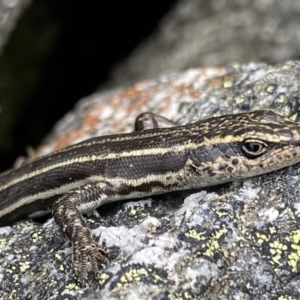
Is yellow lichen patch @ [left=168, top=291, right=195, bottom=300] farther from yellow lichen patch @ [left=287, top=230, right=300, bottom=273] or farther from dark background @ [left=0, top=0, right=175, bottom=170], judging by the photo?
dark background @ [left=0, top=0, right=175, bottom=170]

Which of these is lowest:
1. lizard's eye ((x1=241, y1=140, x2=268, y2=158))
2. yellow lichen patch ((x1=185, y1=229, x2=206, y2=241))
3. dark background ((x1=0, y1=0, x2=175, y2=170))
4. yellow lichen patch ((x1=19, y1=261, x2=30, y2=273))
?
yellow lichen patch ((x1=19, y1=261, x2=30, y2=273))

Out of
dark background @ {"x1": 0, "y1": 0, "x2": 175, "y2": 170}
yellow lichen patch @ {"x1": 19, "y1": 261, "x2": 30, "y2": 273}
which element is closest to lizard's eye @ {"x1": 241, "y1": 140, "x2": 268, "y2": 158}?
yellow lichen patch @ {"x1": 19, "y1": 261, "x2": 30, "y2": 273}

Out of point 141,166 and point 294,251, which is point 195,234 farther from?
point 141,166

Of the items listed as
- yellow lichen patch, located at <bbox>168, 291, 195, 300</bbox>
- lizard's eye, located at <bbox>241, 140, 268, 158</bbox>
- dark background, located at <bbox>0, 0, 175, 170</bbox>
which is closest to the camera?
yellow lichen patch, located at <bbox>168, 291, 195, 300</bbox>

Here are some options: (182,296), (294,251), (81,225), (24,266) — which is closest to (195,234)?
(182,296)

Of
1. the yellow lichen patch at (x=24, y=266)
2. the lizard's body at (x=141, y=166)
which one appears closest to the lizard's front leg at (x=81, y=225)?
the lizard's body at (x=141, y=166)

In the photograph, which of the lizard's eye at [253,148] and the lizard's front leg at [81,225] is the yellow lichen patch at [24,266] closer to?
the lizard's front leg at [81,225]

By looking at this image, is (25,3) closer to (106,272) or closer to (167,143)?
(167,143)
